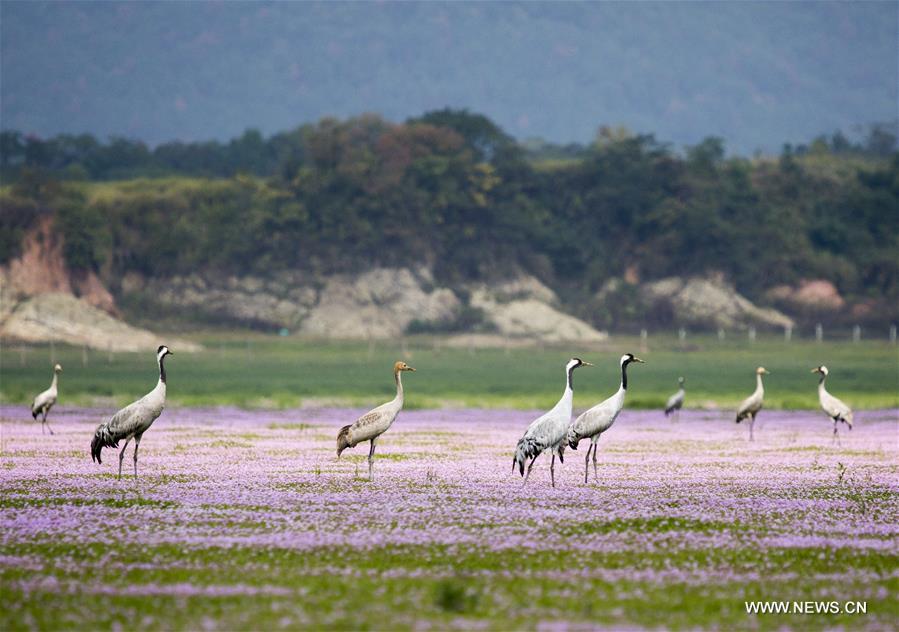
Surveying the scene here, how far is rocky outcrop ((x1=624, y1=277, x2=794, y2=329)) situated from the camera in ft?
492

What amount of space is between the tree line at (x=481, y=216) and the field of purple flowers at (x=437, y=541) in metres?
107

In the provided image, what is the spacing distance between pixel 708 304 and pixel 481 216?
89.4 ft

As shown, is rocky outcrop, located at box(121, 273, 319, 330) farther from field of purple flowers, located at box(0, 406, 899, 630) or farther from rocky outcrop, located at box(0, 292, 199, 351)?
field of purple flowers, located at box(0, 406, 899, 630)

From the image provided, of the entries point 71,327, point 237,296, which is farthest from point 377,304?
point 71,327

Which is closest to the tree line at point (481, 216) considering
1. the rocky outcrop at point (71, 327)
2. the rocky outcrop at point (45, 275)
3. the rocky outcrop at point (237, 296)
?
the rocky outcrop at point (45, 275)

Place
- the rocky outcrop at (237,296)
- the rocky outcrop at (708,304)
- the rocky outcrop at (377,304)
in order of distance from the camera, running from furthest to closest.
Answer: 1. the rocky outcrop at (708,304)
2. the rocky outcrop at (237,296)
3. the rocky outcrop at (377,304)

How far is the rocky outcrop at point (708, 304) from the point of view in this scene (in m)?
150

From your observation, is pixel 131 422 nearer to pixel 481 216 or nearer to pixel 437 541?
pixel 437 541

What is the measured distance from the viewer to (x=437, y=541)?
861 inches

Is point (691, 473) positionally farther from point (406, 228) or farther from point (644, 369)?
point (406, 228)

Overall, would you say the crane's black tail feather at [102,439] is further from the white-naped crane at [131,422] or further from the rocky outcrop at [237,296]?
the rocky outcrop at [237,296]

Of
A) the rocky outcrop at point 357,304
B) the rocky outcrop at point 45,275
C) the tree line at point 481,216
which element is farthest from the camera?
the tree line at point 481,216

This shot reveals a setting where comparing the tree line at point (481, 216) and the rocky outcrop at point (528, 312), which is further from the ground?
the tree line at point (481, 216)

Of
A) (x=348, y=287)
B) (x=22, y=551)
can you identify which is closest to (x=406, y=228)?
(x=348, y=287)
